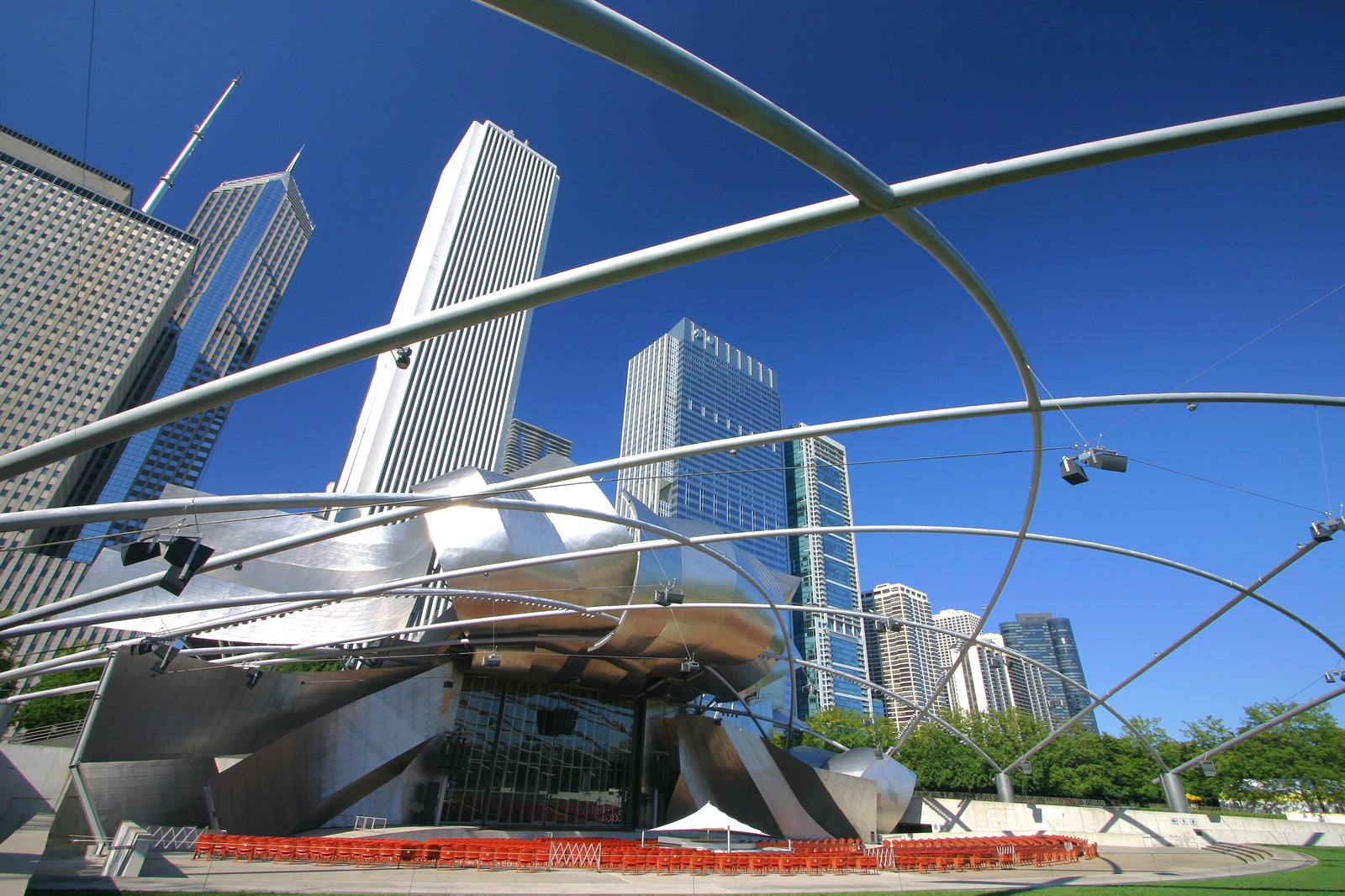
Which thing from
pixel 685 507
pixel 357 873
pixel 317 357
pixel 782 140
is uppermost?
pixel 685 507

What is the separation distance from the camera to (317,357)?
724 centimetres

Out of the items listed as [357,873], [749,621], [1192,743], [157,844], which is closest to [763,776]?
[749,621]

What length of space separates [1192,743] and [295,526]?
243 ft

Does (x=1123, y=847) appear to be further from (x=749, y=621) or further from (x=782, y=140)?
(x=782, y=140)

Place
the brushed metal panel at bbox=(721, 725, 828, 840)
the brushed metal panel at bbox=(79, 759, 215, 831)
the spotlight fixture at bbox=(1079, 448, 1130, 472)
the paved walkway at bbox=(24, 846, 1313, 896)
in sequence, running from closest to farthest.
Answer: the spotlight fixture at bbox=(1079, 448, 1130, 472) < the paved walkway at bbox=(24, 846, 1313, 896) < the brushed metal panel at bbox=(79, 759, 215, 831) < the brushed metal panel at bbox=(721, 725, 828, 840)

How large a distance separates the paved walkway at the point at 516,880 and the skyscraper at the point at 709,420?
403 ft

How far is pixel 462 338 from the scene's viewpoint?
10581 cm

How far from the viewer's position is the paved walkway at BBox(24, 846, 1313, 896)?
13805 mm

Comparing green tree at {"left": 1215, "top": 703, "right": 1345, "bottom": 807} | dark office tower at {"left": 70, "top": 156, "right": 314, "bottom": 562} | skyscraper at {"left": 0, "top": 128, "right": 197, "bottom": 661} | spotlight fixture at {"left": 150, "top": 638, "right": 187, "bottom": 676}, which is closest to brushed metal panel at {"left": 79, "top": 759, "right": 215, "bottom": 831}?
spotlight fixture at {"left": 150, "top": 638, "right": 187, "bottom": 676}

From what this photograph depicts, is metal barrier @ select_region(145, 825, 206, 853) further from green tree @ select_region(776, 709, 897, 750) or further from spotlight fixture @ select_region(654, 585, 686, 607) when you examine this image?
green tree @ select_region(776, 709, 897, 750)

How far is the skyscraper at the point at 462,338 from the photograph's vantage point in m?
95.8

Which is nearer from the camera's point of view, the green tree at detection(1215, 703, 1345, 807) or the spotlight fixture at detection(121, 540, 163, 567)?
the spotlight fixture at detection(121, 540, 163, 567)

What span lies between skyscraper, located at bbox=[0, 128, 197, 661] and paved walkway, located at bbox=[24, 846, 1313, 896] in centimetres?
10305

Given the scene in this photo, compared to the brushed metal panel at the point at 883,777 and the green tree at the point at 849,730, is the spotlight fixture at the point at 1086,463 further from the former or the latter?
the green tree at the point at 849,730
